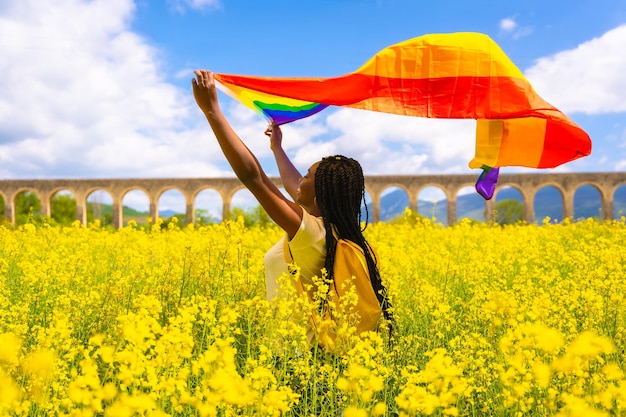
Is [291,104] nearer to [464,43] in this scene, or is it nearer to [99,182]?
[464,43]

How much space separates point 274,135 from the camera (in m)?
3.39

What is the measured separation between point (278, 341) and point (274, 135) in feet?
5.30

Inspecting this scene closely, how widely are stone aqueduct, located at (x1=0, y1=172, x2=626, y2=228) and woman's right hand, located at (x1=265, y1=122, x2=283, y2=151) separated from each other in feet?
82.3

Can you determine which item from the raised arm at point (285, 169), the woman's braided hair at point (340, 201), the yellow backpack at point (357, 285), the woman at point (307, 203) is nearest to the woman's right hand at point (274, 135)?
the raised arm at point (285, 169)

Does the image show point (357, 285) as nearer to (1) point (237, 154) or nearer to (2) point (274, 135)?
(1) point (237, 154)

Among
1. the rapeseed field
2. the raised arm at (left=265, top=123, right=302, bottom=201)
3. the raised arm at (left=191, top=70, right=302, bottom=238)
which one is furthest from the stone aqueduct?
the raised arm at (left=191, top=70, right=302, bottom=238)

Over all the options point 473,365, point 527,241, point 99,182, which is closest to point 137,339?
point 473,365

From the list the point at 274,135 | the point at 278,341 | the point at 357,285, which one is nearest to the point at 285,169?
the point at 274,135

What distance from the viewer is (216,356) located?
125cm

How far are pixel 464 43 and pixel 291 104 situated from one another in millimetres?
1130

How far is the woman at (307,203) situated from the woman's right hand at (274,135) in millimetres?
819

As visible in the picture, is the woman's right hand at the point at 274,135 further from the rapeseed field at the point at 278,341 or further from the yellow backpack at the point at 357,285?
the yellow backpack at the point at 357,285

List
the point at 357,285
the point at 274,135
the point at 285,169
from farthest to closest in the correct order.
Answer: the point at 274,135, the point at 285,169, the point at 357,285

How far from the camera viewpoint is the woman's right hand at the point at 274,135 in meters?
3.33
